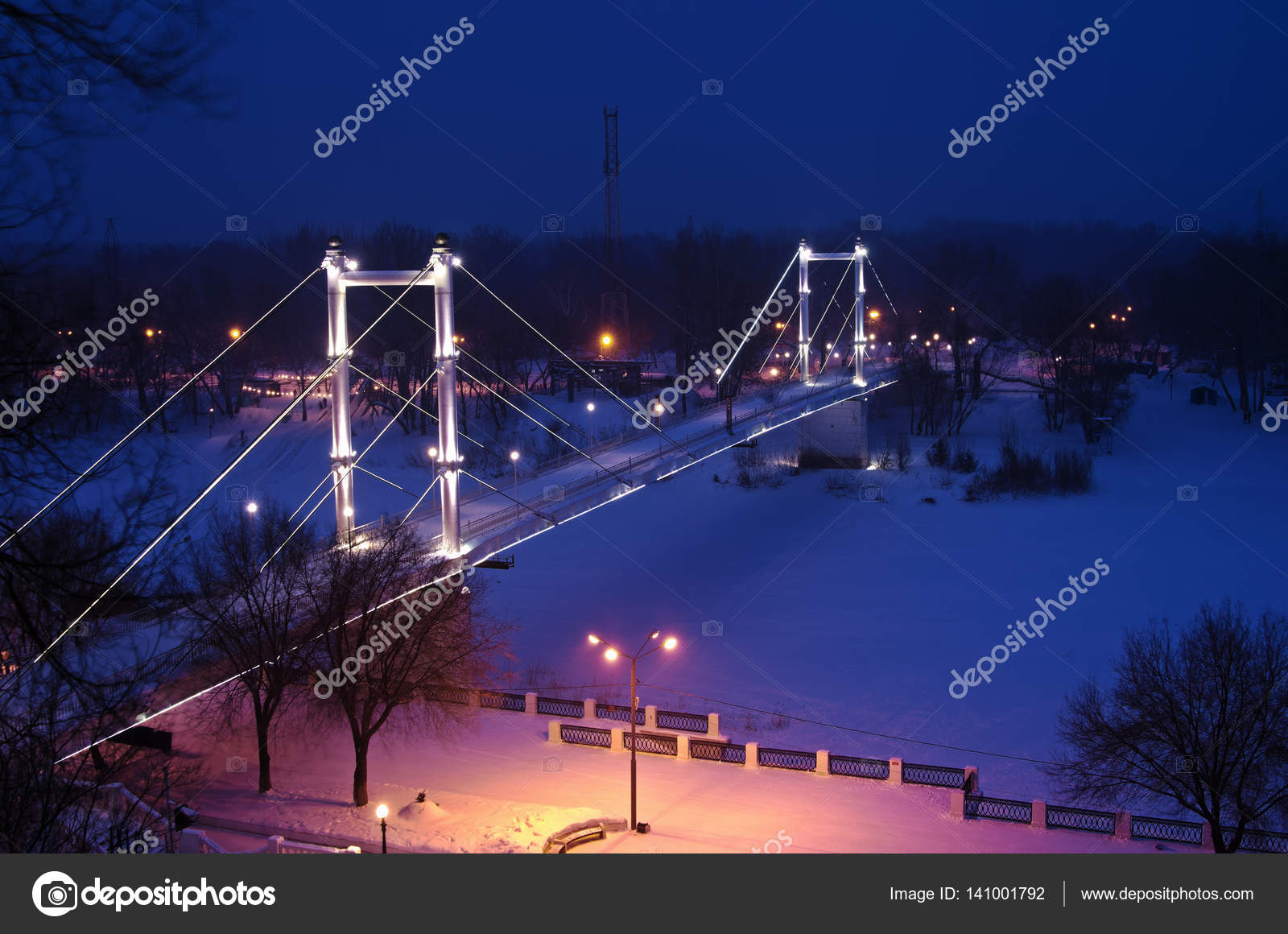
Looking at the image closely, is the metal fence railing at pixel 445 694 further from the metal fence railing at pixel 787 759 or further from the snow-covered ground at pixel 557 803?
the metal fence railing at pixel 787 759

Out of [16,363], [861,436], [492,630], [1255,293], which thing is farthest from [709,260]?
[16,363]

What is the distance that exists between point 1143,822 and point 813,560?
15.6m

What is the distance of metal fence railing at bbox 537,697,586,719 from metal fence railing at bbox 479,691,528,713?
0.26m

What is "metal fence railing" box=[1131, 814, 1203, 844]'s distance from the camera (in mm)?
11805

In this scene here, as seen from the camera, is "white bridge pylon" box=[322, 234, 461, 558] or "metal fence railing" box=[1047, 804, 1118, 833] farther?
"white bridge pylon" box=[322, 234, 461, 558]

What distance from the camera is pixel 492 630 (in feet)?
59.7

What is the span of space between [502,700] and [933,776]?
20.8 feet

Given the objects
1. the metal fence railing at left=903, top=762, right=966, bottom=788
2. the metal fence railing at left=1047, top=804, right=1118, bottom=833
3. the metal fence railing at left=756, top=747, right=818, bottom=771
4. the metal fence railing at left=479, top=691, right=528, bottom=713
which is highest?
the metal fence railing at left=479, top=691, right=528, bottom=713

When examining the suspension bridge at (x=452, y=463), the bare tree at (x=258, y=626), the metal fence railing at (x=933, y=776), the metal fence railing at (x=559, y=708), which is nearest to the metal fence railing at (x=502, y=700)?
the metal fence railing at (x=559, y=708)

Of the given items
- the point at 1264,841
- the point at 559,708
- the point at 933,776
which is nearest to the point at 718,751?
the point at 933,776

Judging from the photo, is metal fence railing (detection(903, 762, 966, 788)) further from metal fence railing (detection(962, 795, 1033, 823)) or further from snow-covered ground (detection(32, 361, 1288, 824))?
snow-covered ground (detection(32, 361, 1288, 824))

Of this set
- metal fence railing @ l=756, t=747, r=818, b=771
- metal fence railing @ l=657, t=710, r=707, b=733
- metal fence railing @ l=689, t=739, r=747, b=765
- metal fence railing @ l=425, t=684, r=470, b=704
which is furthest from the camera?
metal fence railing @ l=657, t=710, r=707, b=733

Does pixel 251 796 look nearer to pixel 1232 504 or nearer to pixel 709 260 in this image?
pixel 1232 504
